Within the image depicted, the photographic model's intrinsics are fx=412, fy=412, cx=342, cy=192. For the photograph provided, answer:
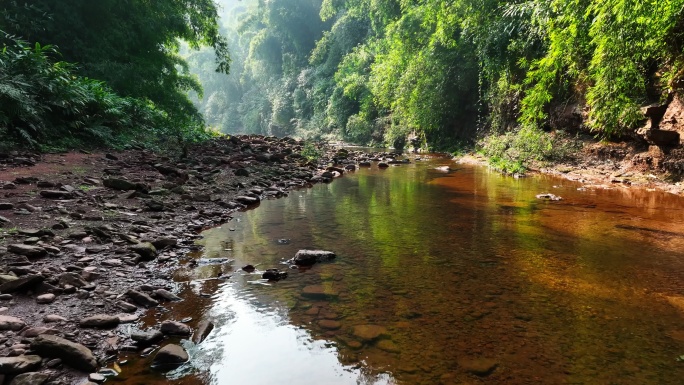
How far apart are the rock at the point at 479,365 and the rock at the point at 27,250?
3437 millimetres

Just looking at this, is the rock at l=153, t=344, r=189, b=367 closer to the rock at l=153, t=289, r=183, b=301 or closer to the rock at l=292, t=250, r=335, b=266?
the rock at l=153, t=289, r=183, b=301

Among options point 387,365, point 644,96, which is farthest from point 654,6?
point 387,365

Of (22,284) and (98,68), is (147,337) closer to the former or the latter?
(22,284)

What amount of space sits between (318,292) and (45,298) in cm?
194

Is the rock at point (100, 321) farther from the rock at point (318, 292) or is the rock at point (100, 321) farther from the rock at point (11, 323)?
the rock at point (318, 292)

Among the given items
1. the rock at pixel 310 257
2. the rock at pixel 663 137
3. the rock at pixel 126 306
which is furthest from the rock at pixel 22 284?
the rock at pixel 663 137

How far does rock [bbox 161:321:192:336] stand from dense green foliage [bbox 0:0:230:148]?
22.1 ft

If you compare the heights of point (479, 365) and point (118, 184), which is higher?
point (118, 184)

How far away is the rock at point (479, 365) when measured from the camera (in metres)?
2.27

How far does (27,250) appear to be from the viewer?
135 inches

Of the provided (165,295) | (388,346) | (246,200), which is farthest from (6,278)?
(246,200)

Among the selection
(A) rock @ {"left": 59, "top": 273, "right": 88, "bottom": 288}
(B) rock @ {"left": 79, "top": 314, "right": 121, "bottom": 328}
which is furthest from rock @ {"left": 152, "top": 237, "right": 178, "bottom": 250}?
(B) rock @ {"left": 79, "top": 314, "right": 121, "bottom": 328}

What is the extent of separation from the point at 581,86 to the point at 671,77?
11.5ft

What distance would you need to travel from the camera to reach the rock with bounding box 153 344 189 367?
238 cm
